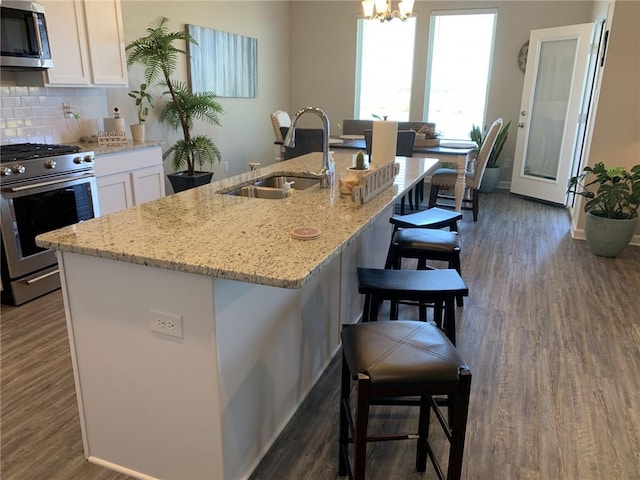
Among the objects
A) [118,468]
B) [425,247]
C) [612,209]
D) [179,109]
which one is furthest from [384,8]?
[118,468]

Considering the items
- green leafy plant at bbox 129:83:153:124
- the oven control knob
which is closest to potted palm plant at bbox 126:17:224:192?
green leafy plant at bbox 129:83:153:124

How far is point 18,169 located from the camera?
2.90m

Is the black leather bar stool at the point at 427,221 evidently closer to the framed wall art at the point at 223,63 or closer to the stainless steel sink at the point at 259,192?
the stainless steel sink at the point at 259,192

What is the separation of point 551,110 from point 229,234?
5.64m

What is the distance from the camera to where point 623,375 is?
2447mm

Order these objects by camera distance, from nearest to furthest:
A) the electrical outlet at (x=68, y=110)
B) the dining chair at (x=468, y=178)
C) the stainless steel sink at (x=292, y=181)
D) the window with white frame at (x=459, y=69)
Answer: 1. the stainless steel sink at (x=292, y=181)
2. the electrical outlet at (x=68, y=110)
3. the dining chair at (x=468, y=178)
4. the window with white frame at (x=459, y=69)

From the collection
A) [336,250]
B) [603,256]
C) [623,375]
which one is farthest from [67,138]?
[603,256]

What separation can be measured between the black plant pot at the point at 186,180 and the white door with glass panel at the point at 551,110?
4.06 meters

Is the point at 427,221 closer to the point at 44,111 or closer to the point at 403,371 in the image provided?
the point at 403,371

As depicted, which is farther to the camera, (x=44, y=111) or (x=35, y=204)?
(x=44, y=111)

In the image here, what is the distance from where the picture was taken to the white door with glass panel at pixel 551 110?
557 centimetres

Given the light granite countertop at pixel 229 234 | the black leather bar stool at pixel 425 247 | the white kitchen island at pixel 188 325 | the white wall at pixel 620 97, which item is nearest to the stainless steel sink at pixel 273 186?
the light granite countertop at pixel 229 234

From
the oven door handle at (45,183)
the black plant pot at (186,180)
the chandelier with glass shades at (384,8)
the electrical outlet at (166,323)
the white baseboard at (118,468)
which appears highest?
the chandelier with glass shades at (384,8)

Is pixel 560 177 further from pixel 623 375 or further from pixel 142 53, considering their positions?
pixel 142 53
